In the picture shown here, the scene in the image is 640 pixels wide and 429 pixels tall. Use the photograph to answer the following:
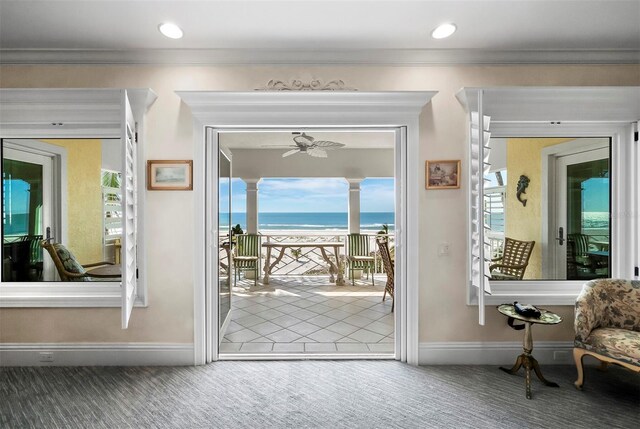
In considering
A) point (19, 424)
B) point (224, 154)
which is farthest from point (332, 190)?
point (19, 424)

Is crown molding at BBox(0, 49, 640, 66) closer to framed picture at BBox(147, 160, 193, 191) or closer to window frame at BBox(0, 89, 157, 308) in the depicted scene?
window frame at BBox(0, 89, 157, 308)

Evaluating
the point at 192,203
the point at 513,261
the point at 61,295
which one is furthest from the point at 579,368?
the point at 61,295

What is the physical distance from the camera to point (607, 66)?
2.64 m

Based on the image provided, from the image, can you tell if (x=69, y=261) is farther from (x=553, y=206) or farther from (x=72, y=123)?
(x=553, y=206)

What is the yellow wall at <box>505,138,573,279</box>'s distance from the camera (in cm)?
278

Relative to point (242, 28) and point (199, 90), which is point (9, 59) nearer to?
point (199, 90)

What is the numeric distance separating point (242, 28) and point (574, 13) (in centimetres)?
237

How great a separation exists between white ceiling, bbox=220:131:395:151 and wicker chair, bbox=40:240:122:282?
3.23 meters

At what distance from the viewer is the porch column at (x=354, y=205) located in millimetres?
6477

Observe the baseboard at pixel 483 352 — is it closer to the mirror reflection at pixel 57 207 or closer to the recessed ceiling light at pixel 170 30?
the mirror reflection at pixel 57 207

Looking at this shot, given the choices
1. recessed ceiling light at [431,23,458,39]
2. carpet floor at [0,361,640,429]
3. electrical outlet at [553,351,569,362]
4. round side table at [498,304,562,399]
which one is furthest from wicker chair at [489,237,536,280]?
recessed ceiling light at [431,23,458,39]

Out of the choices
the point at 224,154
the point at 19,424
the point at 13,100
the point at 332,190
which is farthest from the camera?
the point at 332,190

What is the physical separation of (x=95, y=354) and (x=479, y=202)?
3.35m

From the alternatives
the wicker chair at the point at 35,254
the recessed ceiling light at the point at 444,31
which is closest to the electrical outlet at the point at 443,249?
the recessed ceiling light at the point at 444,31
